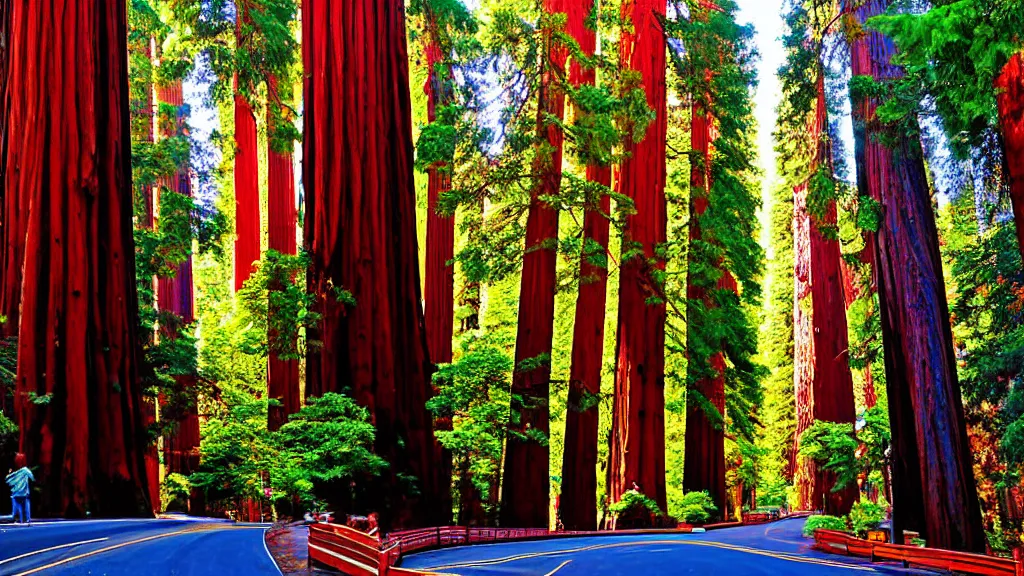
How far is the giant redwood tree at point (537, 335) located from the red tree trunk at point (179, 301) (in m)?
11.6

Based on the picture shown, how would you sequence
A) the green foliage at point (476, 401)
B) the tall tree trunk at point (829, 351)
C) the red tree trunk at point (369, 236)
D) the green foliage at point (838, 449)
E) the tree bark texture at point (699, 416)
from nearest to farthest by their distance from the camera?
the green foliage at point (838, 449)
the red tree trunk at point (369, 236)
the green foliage at point (476, 401)
the tree bark texture at point (699, 416)
the tall tree trunk at point (829, 351)

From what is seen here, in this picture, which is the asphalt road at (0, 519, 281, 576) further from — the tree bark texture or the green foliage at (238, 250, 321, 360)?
the tree bark texture

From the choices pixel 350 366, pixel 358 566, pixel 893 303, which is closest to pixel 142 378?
pixel 350 366

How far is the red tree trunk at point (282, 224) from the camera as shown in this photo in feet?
88.4

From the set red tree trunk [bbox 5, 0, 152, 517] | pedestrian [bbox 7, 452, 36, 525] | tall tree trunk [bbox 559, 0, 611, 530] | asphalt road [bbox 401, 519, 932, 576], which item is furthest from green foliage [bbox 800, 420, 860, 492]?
pedestrian [bbox 7, 452, 36, 525]

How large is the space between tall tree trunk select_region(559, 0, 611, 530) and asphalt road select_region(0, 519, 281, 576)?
25.1ft

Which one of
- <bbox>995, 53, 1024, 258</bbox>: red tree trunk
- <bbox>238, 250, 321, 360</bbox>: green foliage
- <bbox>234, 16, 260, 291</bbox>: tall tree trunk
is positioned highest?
<bbox>234, 16, 260, 291</bbox>: tall tree trunk

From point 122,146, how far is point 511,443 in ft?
32.9

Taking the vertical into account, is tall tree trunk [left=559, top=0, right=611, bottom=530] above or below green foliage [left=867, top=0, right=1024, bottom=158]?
below

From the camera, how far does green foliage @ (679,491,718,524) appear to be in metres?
26.6

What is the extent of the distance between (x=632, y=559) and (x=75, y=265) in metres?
11.5

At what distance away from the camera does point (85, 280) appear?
18906mm

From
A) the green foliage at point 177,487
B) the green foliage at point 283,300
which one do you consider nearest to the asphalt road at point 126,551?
the green foliage at point 283,300

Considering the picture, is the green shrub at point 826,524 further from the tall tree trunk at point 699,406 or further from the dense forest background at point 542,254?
the tall tree trunk at point 699,406
